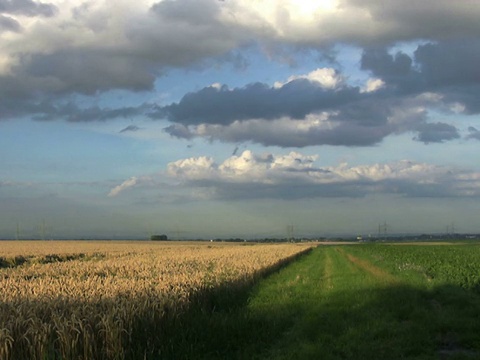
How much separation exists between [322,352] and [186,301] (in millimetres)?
4552

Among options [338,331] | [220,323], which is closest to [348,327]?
[338,331]

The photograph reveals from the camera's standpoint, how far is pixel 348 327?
1398 centimetres

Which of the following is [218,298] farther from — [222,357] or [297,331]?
[222,357]

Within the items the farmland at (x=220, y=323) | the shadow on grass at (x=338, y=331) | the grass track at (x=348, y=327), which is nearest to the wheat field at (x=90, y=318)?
the farmland at (x=220, y=323)

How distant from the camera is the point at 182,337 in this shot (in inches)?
456

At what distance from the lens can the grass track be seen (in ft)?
38.0

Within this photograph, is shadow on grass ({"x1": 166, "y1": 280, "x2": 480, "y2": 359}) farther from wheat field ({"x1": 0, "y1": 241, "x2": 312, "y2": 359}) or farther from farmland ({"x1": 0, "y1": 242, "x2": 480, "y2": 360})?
wheat field ({"x1": 0, "y1": 241, "x2": 312, "y2": 359})

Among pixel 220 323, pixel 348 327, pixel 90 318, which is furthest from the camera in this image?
pixel 348 327

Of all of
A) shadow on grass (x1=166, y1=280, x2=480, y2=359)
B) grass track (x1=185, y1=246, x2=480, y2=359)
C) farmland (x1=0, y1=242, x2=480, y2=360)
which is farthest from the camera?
grass track (x1=185, y1=246, x2=480, y2=359)

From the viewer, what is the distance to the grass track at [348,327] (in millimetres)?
11570

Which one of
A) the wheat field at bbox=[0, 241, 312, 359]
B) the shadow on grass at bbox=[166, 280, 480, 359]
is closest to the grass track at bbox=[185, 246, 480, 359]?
the shadow on grass at bbox=[166, 280, 480, 359]

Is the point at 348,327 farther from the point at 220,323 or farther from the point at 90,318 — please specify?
the point at 90,318

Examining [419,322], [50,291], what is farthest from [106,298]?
[419,322]

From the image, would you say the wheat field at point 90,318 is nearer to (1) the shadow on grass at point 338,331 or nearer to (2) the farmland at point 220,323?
(2) the farmland at point 220,323
